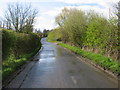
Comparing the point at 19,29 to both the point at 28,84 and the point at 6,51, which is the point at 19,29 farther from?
the point at 28,84

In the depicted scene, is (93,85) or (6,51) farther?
(6,51)

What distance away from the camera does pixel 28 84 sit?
927cm

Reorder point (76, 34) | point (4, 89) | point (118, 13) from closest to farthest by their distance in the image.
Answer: point (4, 89)
point (118, 13)
point (76, 34)

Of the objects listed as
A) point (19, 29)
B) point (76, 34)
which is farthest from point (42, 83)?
point (19, 29)

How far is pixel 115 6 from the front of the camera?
1490 centimetres

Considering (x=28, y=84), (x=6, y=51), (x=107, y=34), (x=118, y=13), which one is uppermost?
(x=118, y=13)

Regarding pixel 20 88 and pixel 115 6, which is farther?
pixel 115 6

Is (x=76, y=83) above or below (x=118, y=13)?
below

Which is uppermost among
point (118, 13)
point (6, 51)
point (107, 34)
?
point (118, 13)

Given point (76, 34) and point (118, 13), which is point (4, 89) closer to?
point (118, 13)

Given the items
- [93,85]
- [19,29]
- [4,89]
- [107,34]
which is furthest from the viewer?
[19,29]

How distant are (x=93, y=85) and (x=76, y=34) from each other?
869 inches

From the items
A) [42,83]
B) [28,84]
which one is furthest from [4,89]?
[42,83]

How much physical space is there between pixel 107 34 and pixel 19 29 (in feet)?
72.4
